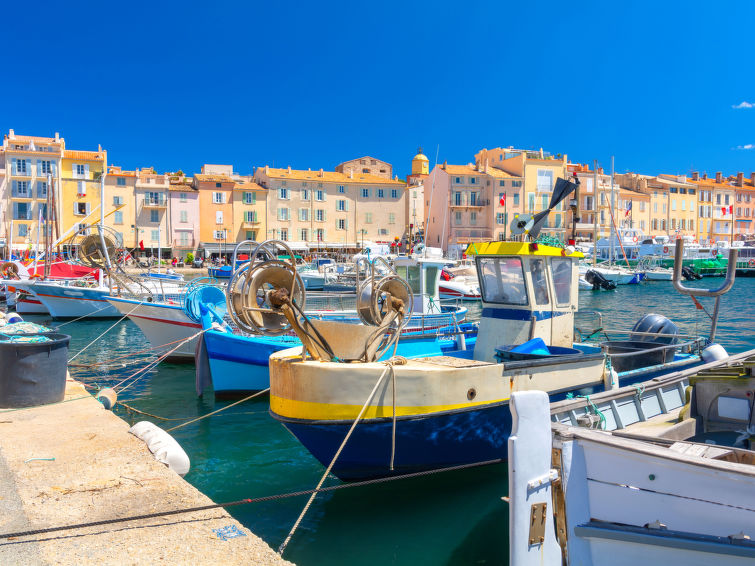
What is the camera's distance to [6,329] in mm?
9195

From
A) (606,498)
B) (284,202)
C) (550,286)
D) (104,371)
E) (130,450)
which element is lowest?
(104,371)

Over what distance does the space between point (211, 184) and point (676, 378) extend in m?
63.4

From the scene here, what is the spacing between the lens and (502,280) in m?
9.56

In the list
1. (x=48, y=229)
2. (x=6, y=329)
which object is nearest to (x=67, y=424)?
(x=6, y=329)

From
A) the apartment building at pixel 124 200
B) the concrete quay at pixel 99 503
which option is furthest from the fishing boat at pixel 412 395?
the apartment building at pixel 124 200

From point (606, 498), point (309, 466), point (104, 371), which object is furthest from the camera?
point (104, 371)

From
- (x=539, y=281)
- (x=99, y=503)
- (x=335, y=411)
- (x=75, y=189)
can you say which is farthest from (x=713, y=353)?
(x=75, y=189)

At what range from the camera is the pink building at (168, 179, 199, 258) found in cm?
6500

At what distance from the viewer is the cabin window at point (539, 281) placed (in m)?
9.31

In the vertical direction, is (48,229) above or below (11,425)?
above

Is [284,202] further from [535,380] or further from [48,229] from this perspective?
[535,380]

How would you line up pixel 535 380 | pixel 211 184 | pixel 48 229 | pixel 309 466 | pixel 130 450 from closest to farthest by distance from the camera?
pixel 130 450 → pixel 535 380 → pixel 309 466 → pixel 48 229 → pixel 211 184

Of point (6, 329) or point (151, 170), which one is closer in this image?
point (6, 329)

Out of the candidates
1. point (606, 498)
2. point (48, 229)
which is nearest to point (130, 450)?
point (606, 498)
